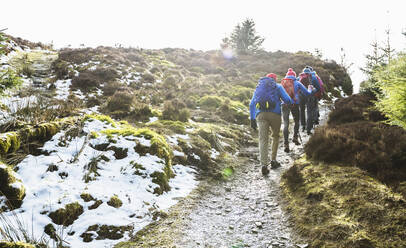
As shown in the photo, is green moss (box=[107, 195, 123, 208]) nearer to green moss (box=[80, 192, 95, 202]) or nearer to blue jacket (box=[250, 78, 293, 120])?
green moss (box=[80, 192, 95, 202])

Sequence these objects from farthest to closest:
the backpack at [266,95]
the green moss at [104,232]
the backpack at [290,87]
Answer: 1. the backpack at [290,87]
2. the backpack at [266,95]
3. the green moss at [104,232]

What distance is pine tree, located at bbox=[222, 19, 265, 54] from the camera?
35094mm

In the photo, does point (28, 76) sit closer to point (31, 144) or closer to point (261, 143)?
point (31, 144)

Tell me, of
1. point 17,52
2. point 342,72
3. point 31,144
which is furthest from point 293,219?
point 342,72

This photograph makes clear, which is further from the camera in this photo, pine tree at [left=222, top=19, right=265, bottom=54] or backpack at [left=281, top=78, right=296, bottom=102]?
pine tree at [left=222, top=19, right=265, bottom=54]

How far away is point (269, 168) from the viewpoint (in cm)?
671

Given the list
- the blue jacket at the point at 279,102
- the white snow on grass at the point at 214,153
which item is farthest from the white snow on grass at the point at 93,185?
the blue jacket at the point at 279,102

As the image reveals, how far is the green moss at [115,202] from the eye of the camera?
13.0ft

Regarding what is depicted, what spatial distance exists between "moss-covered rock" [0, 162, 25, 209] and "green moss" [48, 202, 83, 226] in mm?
525

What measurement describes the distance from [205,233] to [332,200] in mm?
2093

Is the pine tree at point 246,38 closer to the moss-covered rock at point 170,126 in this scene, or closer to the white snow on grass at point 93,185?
the moss-covered rock at point 170,126

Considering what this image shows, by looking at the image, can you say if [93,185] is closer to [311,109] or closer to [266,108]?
[266,108]

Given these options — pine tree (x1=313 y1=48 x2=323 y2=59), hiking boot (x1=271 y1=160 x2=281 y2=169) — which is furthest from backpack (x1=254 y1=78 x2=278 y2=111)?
pine tree (x1=313 y1=48 x2=323 y2=59)

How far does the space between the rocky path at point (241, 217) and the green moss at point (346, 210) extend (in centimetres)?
32
